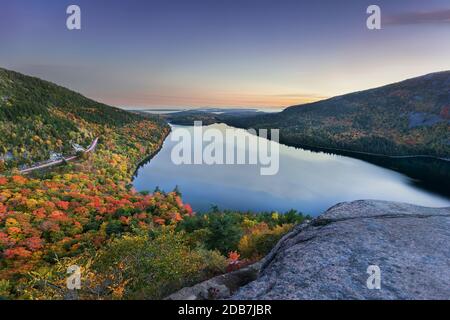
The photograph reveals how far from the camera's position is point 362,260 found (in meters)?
11.8

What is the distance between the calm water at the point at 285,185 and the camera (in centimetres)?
8362

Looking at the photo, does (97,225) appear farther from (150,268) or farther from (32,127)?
(32,127)

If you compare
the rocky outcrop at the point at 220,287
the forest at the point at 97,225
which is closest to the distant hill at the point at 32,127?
the forest at the point at 97,225

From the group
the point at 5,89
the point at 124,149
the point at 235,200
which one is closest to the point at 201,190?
the point at 235,200

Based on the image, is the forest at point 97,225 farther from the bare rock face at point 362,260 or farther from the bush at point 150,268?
the bare rock face at point 362,260

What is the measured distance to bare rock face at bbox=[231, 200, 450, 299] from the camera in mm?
10055

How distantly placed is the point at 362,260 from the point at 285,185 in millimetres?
88339

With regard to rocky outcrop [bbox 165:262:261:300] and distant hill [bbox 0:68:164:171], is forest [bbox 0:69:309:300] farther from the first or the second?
rocky outcrop [bbox 165:262:261:300]

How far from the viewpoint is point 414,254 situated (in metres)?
12.3

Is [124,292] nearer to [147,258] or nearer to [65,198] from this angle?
[147,258]

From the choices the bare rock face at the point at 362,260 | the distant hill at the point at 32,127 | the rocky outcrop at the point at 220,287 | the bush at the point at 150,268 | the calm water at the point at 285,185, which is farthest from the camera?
the distant hill at the point at 32,127

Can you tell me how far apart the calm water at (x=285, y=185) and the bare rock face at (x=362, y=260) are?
6282cm

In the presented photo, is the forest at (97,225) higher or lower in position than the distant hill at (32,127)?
lower

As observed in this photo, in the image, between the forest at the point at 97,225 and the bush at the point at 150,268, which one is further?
the forest at the point at 97,225
